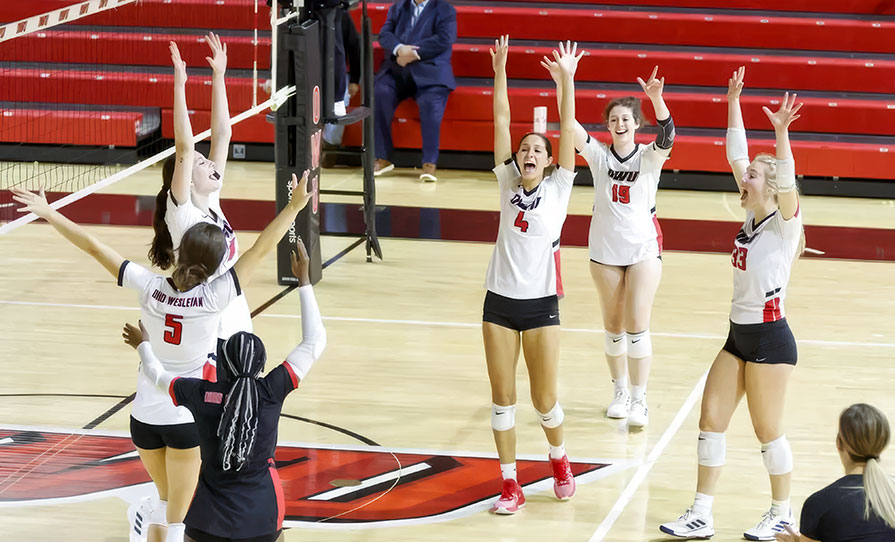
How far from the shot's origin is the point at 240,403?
3.67 meters

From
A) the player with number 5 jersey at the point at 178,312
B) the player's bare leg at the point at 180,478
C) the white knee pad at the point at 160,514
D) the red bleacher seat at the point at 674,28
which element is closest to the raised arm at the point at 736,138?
the player with number 5 jersey at the point at 178,312

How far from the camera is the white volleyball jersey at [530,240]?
213 inches

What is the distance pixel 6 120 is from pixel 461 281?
7167 mm

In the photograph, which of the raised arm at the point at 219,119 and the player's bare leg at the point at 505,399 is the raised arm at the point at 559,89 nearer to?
the player's bare leg at the point at 505,399

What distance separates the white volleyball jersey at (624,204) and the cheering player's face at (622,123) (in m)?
0.09

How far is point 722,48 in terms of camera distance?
14.7 meters

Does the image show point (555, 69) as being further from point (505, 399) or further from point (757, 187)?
point (505, 399)

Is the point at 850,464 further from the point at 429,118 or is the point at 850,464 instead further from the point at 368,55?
the point at 429,118

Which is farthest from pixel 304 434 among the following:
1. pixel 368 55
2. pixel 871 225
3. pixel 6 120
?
pixel 6 120

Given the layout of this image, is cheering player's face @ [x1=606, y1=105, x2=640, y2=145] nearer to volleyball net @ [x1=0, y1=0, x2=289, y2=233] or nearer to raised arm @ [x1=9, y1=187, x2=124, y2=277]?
raised arm @ [x1=9, y1=187, x2=124, y2=277]

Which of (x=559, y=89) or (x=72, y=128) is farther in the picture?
(x=72, y=128)

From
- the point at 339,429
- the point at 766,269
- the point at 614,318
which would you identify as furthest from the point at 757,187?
the point at 339,429

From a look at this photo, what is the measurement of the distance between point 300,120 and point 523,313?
4287 millimetres

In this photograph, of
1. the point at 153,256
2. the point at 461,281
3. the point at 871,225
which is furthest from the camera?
the point at 871,225
